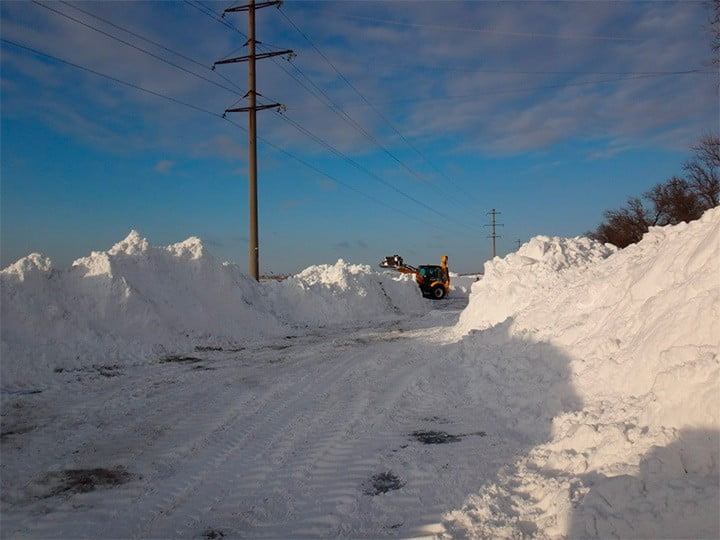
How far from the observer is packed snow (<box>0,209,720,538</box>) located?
3.84m

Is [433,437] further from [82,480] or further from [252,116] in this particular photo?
[252,116]

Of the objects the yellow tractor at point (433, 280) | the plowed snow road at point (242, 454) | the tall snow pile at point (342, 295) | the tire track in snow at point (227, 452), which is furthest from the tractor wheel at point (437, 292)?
the tire track in snow at point (227, 452)

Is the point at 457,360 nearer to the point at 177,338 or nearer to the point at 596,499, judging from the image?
the point at 596,499

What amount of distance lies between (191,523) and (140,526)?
0.39 m

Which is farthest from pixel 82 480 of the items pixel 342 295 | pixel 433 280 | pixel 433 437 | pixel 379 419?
pixel 433 280

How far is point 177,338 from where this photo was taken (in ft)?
42.7

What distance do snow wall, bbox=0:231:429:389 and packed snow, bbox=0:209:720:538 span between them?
0.22ft

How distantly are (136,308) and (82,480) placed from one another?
28.1ft

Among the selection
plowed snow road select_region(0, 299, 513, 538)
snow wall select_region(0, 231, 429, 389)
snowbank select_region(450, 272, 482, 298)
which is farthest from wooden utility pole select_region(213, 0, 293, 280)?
snowbank select_region(450, 272, 482, 298)

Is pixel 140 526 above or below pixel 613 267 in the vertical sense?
below

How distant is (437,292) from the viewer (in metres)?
33.1

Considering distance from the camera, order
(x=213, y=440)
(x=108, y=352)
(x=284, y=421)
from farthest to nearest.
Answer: (x=108, y=352) < (x=284, y=421) < (x=213, y=440)

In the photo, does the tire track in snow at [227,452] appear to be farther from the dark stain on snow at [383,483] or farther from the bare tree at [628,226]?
the bare tree at [628,226]

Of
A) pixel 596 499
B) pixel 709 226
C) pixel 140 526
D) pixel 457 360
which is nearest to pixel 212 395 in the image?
pixel 140 526
